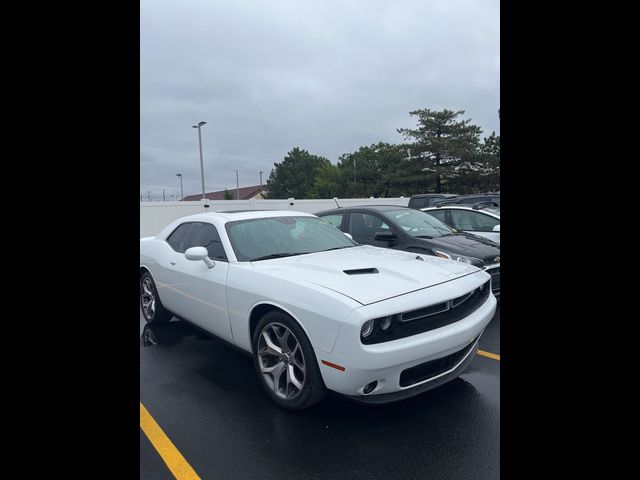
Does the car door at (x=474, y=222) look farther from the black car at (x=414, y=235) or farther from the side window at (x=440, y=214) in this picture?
the black car at (x=414, y=235)

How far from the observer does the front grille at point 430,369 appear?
99.3 inches

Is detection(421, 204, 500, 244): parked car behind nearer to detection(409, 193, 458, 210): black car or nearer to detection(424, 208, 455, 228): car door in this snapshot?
detection(424, 208, 455, 228): car door

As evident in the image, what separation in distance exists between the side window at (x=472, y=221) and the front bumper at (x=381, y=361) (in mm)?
5536

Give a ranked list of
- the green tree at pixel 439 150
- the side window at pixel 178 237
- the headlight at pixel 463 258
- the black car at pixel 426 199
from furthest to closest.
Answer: the green tree at pixel 439 150 → the black car at pixel 426 199 → the headlight at pixel 463 258 → the side window at pixel 178 237

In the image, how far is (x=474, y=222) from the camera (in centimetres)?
782

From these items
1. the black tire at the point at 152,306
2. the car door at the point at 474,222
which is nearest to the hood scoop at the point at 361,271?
the black tire at the point at 152,306

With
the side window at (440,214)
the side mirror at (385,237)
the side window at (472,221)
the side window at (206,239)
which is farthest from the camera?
the side window at (440,214)

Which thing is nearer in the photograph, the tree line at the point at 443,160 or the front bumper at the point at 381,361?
the front bumper at the point at 381,361

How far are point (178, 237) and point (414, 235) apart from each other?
10.8 feet

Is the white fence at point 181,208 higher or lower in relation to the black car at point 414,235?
higher
